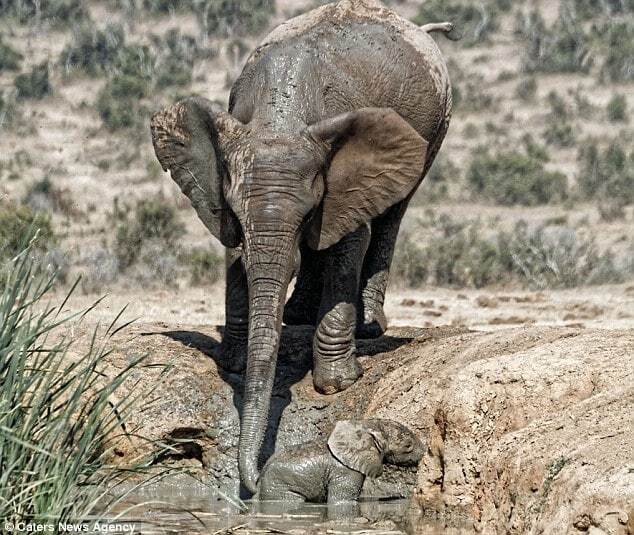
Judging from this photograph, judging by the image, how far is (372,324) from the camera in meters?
10.8

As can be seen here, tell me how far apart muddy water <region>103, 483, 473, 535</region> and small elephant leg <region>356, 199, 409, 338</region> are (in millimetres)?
2256

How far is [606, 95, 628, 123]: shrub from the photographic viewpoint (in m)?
33.1

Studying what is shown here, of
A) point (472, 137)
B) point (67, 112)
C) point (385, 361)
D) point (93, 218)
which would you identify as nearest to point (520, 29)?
point (472, 137)

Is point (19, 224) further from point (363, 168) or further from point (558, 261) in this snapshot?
point (363, 168)

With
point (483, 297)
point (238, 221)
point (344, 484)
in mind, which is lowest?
point (483, 297)

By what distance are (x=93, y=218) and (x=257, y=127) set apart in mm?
16579

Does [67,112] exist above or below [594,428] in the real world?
below

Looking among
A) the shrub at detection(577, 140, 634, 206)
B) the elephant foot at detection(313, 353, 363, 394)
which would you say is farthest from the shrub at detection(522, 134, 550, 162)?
the elephant foot at detection(313, 353, 363, 394)

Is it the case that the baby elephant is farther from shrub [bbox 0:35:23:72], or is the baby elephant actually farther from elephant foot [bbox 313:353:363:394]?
shrub [bbox 0:35:23:72]

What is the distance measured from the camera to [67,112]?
34406mm

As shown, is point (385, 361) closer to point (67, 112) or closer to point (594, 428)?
point (594, 428)

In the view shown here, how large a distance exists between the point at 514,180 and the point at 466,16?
626 inches

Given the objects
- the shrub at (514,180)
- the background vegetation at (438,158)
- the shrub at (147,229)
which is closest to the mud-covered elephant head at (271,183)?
the background vegetation at (438,158)

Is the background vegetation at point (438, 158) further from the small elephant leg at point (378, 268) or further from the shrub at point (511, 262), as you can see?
the small elephant leg at point (378, 268)
